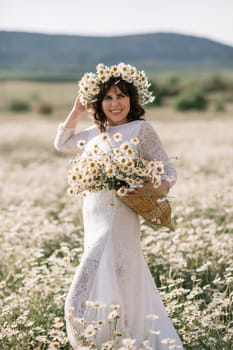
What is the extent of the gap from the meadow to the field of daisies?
0.03ft

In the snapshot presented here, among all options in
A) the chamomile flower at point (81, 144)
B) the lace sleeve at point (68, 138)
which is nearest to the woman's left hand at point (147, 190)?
the chamomile flower at point (81, 144)

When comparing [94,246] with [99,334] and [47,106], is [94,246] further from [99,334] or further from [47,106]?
[47,106]

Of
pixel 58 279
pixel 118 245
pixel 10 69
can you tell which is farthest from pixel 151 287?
pixel 10 69

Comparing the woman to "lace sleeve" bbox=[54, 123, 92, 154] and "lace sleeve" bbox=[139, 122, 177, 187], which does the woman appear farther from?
"lace sleeve" bbox=[54, 123, 92, 154]

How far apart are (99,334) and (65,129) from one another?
172cm

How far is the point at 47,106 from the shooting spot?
43.9 m

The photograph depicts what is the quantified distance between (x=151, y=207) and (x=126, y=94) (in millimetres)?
919

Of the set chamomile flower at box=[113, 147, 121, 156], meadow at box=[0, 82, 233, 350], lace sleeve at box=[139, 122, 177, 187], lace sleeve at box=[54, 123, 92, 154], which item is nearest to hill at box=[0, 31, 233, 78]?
meadow at box=[0, 82, 233, 350]

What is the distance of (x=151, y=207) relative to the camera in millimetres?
4395

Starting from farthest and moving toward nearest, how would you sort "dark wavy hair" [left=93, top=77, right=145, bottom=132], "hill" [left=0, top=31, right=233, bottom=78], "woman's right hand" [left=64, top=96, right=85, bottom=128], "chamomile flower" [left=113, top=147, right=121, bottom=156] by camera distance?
"hill" [left=0, top=31, right=233, bottom=78] < "woman's right hand" [left=64, top=96, right=85, bottom=128] < "dark wavy hair" [left=93, top=77, right=145, bottom=132] < "chamomile flower" [left=113, top=147, right=121, bottom=156]

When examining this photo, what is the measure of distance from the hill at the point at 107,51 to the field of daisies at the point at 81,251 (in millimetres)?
115902

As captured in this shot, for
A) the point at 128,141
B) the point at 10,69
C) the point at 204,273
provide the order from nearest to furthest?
the point at 128,141, the point at 204,273, the point at 10,69

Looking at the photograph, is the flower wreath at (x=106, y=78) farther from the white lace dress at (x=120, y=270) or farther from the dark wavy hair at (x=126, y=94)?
the white lace dress at (x=120, y=270)

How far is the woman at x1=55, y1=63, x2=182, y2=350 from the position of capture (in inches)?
173
